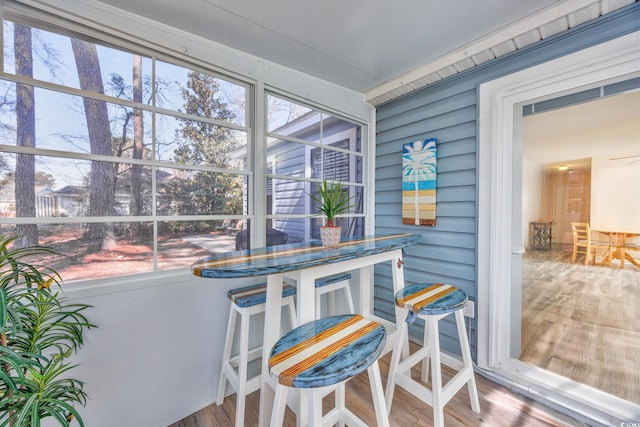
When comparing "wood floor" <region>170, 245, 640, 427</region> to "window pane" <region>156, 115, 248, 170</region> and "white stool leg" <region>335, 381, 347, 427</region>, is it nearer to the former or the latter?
"white stool leg" <region>335, 381, 347, 427</region>

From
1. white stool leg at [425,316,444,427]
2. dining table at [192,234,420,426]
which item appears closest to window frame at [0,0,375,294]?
dining table at [192,234,420,426]

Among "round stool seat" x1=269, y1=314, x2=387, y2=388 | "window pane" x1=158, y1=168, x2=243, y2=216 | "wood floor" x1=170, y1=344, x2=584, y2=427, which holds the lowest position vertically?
"wood floor" x1=170, y1=344, x2=584, y2=427

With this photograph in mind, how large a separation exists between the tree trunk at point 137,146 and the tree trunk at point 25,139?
0.40 metres

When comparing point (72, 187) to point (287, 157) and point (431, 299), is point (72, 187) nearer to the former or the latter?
point (287, 157)

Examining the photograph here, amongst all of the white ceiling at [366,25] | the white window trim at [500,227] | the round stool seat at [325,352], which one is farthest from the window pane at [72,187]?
the white window trim at [500,227]

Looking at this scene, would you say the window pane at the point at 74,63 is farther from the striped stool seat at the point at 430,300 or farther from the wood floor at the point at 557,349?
the wood floor at the point at 557,349

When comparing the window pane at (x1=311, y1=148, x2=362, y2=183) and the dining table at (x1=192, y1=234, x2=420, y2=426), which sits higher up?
the window pane at (x1=311, y1=148, x2=362, y2=183)

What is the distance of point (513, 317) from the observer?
1938 millimetres

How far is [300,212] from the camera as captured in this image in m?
2.21

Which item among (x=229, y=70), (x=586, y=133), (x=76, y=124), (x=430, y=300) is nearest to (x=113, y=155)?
(x=76, y=124)

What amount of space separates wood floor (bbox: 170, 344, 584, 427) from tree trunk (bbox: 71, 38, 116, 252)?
48.5 inches

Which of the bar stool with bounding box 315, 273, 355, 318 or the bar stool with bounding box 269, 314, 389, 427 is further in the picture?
the bar stool with bounding box 315, 273, 355, 318

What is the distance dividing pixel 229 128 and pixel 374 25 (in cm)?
116

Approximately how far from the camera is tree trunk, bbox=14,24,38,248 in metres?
1.24
